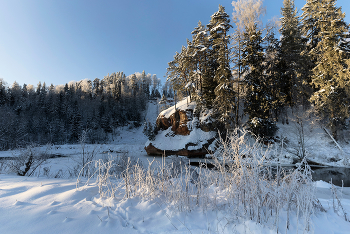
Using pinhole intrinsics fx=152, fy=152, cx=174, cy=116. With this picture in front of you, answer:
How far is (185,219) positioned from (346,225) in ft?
7.81

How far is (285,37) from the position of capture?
60.0 ft

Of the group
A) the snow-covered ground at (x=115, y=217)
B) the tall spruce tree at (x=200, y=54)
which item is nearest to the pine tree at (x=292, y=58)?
the tall spruce tree at (x=200, y=54)

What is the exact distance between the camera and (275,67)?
1830cm

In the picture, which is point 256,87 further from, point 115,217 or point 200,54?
point 115,217

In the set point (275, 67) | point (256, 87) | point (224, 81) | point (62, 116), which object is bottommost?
point (62, 116)

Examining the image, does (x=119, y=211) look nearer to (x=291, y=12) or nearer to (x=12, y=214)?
(x=12, y=214)

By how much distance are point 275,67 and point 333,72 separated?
201 inches

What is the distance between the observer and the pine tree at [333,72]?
14.4 meters

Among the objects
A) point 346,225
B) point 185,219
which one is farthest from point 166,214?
point 346,225

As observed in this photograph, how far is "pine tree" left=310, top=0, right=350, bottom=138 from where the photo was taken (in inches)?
567

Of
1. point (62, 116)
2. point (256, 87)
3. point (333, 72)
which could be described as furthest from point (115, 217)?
point (62, 116)

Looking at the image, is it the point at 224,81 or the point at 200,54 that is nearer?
the point at 224,81

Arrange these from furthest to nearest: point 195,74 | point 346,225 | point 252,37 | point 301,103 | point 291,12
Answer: point 195,74, point 291,12, point 301,103, point 252,37, point 346,225

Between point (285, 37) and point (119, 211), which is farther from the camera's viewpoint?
point (285, 37)
